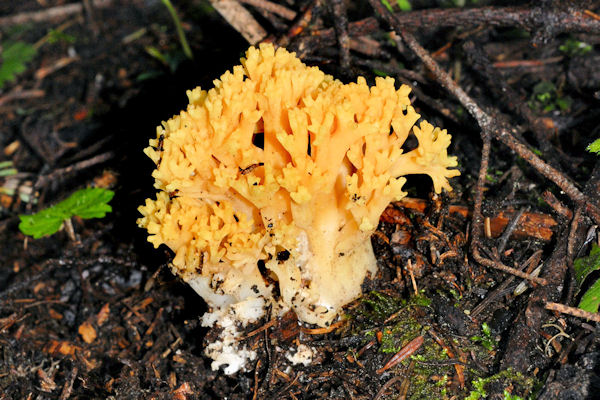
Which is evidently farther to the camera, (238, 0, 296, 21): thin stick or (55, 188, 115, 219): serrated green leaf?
(238, 0, 296, 21): thin stick

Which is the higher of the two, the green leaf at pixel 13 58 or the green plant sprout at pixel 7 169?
the green leaf at pixel 13 58

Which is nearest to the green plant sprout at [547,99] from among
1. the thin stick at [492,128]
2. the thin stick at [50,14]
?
the thin stick at [492,128]

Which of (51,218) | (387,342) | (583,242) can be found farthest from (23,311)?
(583,242)

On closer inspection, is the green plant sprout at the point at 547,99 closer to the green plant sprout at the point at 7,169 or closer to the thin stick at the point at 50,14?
the green plant sprout at the point at 7,169

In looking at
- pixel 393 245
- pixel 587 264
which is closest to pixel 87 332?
pixel 393 245

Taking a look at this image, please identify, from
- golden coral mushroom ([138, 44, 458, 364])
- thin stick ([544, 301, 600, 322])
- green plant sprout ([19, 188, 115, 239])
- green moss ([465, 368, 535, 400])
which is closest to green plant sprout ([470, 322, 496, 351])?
green moss ([465, 368, 535, 400])

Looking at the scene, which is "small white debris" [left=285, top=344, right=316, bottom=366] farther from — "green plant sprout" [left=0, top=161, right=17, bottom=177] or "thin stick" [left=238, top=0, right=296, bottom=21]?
"green plant sprout" [left=0, top=161, right=17, bottom=177]
